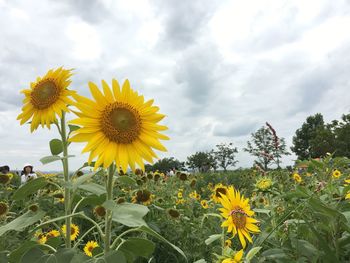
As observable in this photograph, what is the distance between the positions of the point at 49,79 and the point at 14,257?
30.1 inches

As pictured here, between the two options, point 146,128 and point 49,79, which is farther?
point 49,79

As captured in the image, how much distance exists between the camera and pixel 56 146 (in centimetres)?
161

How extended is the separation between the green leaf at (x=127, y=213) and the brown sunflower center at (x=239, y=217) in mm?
660

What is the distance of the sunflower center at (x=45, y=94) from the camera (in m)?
1.67

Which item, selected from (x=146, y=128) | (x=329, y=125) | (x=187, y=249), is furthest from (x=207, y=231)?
(x=329, y=125)

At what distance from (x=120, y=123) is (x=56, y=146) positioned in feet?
1.10

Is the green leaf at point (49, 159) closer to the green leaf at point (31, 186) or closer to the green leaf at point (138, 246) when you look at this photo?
the green leaf at point (31, 186)

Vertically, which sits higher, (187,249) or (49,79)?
(49,79)

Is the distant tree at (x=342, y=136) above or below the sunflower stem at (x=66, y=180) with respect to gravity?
above

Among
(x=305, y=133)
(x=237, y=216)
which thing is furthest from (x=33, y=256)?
(x=305, y=133)

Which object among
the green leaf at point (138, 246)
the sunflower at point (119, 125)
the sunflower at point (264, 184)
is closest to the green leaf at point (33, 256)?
the green leaf at point (138, 246)

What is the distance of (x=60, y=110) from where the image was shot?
1598mm

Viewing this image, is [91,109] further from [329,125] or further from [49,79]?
[329,125]

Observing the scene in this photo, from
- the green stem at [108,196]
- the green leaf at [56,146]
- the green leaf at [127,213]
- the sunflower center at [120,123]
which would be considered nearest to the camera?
the green leaf at [127,213]
